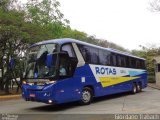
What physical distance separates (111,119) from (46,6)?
19.6 m

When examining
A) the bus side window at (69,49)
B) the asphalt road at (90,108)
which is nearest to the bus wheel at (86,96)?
the asphalt road at (90,108)

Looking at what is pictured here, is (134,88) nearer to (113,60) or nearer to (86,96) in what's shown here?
(113,60)

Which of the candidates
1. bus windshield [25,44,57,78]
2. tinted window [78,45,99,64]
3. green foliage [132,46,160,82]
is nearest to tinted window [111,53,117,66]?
tinted window [78,45,99,64]

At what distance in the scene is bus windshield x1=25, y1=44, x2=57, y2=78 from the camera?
13.9m

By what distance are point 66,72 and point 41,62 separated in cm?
127

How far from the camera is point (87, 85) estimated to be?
1662 cm

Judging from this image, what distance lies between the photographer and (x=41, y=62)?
565 inches

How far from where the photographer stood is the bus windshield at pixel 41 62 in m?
13.9

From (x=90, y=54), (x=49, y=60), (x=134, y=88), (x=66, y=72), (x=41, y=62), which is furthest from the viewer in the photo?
(x=134, y=88)

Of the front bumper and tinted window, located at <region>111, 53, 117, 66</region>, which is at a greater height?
tinted window, located at <region>111, 53, 117, 66</region>

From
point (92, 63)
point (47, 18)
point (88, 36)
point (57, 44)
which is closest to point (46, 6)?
point (47, 18)

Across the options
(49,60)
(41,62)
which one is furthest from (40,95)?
(49,60)

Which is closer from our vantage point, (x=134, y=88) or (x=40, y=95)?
(x=40, y=95)

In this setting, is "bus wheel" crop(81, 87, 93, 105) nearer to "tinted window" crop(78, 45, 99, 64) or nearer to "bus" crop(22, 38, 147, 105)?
"bus" crop(22, 38, 147, 105)
